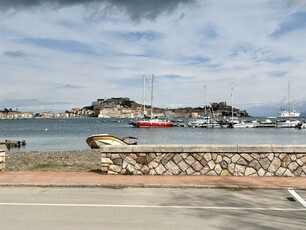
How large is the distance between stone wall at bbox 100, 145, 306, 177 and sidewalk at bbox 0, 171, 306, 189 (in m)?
0.39

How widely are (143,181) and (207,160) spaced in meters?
2.30

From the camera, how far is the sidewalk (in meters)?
11.5

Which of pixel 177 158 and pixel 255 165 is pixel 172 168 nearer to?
pixel 177 158

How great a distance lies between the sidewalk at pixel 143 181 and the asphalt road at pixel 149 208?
31 cm

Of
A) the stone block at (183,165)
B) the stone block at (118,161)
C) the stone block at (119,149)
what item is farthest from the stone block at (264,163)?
the stone block at (118,161)

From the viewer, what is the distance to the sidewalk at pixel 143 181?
37.6ft

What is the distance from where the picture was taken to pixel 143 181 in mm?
Result: 12016

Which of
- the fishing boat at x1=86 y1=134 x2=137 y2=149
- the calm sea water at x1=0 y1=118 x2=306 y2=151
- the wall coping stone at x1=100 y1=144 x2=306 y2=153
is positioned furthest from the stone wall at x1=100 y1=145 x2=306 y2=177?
the calm sea water at x1=0 y1=118 x2=306 y2=151

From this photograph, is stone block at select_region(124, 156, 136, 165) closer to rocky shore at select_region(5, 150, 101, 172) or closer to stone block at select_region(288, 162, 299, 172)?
rocky shore at select_region(5, 150, 101, 172)

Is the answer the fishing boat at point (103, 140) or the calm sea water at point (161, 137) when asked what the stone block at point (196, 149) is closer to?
the fishing boat at point (103, 140)

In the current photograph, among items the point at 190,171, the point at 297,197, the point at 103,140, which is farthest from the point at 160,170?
the point at 103,140

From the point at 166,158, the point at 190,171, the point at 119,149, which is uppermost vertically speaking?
the point at 119,149

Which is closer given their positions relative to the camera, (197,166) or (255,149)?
(255,149)

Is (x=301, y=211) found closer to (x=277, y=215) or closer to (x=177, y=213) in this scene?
(x=277, y=215)
